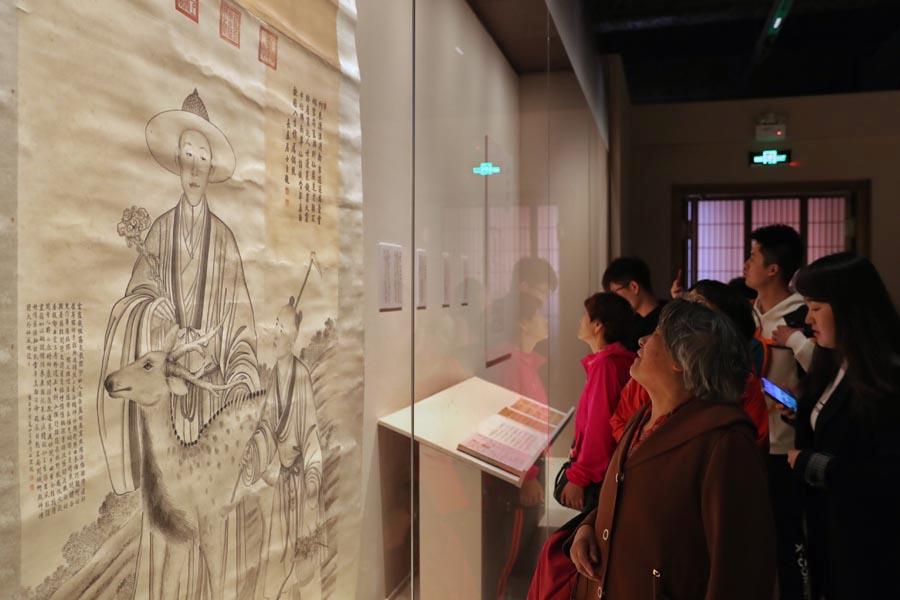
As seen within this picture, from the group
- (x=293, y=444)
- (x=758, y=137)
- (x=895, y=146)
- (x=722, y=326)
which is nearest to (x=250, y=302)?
(x=293, y=444)

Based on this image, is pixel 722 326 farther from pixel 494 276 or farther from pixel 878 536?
pixel 878 536

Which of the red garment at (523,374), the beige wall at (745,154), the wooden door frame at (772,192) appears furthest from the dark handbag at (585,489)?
the wooden door frame at (772,192)

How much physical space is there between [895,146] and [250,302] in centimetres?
778

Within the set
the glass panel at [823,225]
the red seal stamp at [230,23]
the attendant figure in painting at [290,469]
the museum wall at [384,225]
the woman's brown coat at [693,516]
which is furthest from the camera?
the glass panel at [823,225]

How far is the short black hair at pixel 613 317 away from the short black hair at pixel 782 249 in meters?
1.08

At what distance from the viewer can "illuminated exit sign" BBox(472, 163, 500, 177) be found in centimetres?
188

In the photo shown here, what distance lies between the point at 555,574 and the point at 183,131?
1527mm

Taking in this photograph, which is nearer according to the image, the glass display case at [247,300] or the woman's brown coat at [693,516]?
the glass display case at [247,300]

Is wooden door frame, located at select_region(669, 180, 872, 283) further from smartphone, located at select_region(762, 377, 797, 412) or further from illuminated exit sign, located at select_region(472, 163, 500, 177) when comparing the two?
illuminated exit sign, located at select_region(472, 163, 500, 177)

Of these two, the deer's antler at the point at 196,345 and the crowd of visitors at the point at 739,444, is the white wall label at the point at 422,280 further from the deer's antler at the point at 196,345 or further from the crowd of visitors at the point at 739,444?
the deer's antler at the point at 196,345

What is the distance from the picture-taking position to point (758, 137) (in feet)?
23.4

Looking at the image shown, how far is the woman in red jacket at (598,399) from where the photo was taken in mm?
2426

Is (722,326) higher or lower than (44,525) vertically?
higher

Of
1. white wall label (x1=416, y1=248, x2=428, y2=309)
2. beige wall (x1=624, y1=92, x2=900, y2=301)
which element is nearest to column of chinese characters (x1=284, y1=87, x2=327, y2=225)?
white wall label (x1=416, y1=248, x2=428, y2=309)
